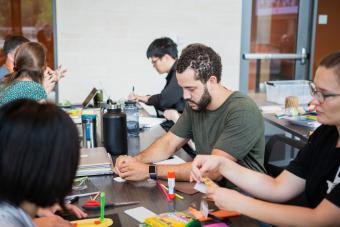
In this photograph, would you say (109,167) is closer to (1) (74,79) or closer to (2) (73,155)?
(2) (73,155)

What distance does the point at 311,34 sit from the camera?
4.77m

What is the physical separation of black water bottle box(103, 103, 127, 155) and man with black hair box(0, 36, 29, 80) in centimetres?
188

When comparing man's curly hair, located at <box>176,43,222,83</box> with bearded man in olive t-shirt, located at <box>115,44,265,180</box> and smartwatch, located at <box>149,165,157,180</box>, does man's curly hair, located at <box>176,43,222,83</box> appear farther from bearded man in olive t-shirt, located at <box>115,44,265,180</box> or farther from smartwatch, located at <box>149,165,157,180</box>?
smartwatch, located at <box>149,165,157,180</box>

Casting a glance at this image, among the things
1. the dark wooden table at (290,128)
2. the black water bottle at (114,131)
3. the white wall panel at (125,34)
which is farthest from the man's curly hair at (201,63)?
the white wall panel at (125,34)

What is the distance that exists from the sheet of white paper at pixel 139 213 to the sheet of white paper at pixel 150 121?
1446 mm

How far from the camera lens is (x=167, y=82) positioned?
342cm

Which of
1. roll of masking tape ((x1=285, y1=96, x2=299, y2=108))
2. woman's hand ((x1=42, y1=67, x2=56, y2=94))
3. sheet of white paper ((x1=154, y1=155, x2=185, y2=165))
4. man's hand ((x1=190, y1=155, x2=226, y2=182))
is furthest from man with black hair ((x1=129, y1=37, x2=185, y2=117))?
man's hand ((x1=190, y1=155, x2=226, y2=182))

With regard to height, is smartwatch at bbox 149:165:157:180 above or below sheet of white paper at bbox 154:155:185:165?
above

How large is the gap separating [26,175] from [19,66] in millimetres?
1867

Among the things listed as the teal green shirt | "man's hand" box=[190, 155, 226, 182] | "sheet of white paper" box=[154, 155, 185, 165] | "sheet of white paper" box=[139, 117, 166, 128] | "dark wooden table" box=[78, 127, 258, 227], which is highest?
the teal green shirt


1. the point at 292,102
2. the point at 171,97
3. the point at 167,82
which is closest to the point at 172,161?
the point at 171,97

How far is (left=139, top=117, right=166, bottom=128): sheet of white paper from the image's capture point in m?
2.86

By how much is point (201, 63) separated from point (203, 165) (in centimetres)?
59

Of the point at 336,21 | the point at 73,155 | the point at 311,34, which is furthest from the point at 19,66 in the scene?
the point at 336,21
